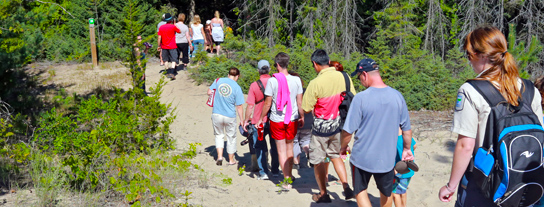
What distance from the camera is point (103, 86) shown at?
12.1 metres

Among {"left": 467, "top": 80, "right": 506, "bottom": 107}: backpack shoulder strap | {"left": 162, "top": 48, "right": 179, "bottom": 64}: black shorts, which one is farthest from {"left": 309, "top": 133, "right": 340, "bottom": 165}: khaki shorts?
{"left": 162, "top": 48, "right": 179, "bottom": 64}: black shorts

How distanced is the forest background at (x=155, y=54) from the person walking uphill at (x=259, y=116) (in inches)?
40.7

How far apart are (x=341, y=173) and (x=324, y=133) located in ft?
1.76

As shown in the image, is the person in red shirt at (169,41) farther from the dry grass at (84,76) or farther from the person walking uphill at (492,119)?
the person walking uphill at (492,119)

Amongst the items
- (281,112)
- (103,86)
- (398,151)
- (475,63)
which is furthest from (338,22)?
(475,63)

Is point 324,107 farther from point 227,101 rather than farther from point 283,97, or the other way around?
point 227,101

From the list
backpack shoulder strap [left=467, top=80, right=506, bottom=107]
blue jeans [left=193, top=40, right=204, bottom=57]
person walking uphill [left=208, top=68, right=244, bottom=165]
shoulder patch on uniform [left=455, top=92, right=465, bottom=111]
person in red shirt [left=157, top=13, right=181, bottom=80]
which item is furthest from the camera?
blue jeans [left=193, top=40, right=204, bottom=57]

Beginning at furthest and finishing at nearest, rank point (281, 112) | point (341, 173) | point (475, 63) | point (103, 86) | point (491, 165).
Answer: point (103, 86)
point (281, 112)
point (341, 173)
point (475, 63)
point (491, 165)

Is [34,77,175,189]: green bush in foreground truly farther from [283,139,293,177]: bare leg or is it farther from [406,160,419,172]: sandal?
[406,160,419,172]: sandal

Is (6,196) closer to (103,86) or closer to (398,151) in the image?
(398,151)

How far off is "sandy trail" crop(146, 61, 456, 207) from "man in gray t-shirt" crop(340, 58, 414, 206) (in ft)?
5.63

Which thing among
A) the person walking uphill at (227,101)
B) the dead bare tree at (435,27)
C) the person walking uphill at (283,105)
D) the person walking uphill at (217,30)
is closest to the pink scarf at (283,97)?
the person walking uphill at (283,105)

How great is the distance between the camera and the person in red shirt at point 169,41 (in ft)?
38.3

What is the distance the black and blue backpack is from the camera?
2.58 meters
